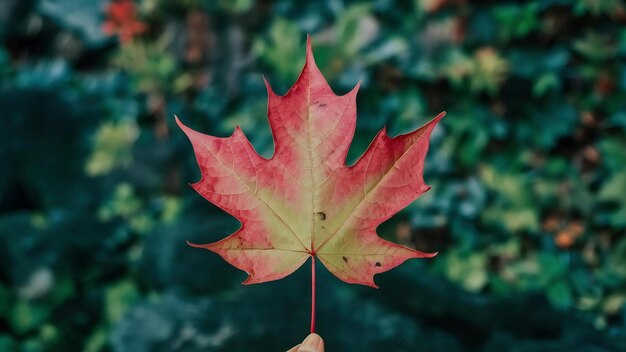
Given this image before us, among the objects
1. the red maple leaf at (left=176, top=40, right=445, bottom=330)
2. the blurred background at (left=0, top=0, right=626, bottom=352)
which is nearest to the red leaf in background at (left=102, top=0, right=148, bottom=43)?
the blurred background at (left=0, top=0, right=626, bottom=352)

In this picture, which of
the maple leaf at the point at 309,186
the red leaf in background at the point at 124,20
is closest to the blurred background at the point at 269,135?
the red leaf in background at the point at 124,20

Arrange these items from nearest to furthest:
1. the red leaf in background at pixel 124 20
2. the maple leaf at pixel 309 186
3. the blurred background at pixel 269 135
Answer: the maple leaf at pixel 309 186
the blurred background at pixel 269 135
the red leaf in background at pixel 124 20

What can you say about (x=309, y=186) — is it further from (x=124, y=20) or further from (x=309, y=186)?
(x=124, y=20)

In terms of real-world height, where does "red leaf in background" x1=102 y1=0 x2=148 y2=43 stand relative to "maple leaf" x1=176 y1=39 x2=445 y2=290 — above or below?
above

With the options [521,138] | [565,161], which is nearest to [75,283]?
[521,138]

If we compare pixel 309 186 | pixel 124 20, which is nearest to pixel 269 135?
pixel 124 20

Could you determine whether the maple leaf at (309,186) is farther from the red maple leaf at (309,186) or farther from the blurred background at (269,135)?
the blurred background at (269,135)

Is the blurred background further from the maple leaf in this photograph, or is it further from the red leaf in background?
the maple leaf
